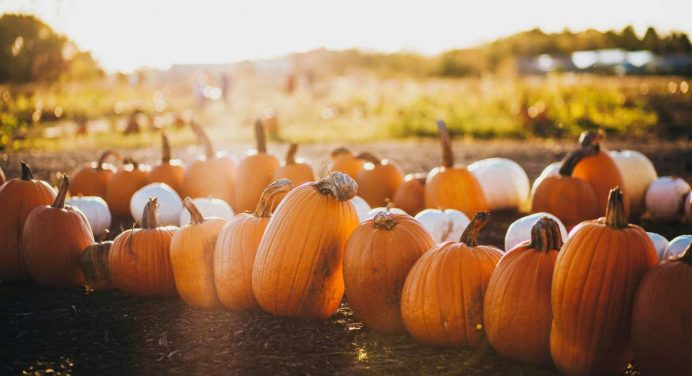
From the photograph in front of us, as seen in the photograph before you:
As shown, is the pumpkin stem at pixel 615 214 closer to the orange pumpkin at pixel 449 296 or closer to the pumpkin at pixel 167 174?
the orange pumpkin at pixel 449 296

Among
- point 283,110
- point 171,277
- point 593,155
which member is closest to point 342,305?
point 171,277

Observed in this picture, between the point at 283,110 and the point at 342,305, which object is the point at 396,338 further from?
the point at 283,110

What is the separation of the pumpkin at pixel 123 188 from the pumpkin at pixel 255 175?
3.62 feet

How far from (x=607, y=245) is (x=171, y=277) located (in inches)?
103

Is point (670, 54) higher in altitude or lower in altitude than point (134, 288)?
higher

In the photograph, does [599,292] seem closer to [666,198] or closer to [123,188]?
[666,198]

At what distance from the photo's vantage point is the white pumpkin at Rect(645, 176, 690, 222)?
677 cm

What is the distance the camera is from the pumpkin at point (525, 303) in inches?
135

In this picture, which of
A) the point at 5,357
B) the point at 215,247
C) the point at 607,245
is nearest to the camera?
the point at 607,245

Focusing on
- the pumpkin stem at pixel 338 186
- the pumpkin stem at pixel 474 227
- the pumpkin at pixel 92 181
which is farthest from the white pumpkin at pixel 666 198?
the pumpkin at pixel 92 181

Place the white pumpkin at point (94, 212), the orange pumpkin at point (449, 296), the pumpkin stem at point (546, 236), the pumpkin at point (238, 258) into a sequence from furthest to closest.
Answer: the white pumpkin at point (94, 212) → the pumpkin at point (238, 258) → the orange pumpkin at point (449, 296) → the pumpkin stem at point (546, 236)

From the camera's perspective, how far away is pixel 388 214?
4.04 metres

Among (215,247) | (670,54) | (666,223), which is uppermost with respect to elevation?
(670,54)

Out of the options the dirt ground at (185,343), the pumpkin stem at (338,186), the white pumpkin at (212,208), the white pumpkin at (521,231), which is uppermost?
the pumpkin stem at (338,186)
